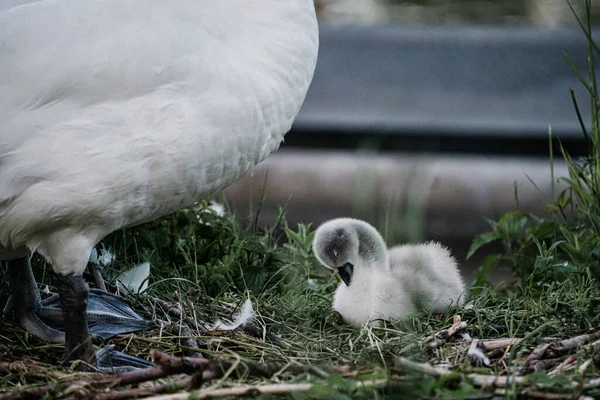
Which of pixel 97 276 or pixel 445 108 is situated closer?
pixel 97 276

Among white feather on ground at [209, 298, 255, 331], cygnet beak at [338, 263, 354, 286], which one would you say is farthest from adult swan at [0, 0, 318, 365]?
cygnet beak at [338, 263, 354, 286]

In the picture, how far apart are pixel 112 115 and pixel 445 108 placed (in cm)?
378

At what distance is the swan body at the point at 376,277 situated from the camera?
3900 millimetres

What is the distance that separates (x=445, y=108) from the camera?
6.70 metres

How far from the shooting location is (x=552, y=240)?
4.48m

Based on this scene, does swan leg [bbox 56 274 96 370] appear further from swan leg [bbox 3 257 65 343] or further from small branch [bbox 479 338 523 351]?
small branch [bbox 479 338 523 351]

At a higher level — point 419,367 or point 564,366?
point 419,367

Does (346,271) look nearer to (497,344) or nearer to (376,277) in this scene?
(376,277)

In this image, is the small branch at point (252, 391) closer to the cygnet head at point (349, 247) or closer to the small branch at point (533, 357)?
the small branch at point (533, 357)

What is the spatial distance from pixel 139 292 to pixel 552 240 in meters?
1.77

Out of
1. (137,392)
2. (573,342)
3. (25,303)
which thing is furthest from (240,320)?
(573,342)

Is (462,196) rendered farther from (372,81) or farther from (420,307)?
(420,307)

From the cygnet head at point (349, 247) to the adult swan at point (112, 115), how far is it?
0.65 m

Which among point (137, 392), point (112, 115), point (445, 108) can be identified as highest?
point (112, 115)
